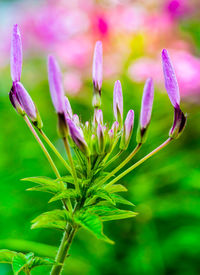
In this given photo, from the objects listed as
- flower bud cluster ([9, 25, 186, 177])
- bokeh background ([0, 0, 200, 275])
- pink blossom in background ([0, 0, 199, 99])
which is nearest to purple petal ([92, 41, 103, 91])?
flower bud cluster ([9, 25, 186, 177])

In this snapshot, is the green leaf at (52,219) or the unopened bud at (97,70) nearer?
the green leaf at (52,219)

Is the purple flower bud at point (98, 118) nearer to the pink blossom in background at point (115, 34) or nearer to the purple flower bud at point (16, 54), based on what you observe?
the purple flower bud at point (16, 54)

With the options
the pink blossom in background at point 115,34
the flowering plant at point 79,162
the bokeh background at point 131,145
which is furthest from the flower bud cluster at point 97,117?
the pink blossom in background at point 115,34

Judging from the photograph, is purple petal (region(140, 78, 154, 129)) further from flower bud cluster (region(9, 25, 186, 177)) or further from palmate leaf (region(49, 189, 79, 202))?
palmate leaf (region(49, 189, 79, 202))

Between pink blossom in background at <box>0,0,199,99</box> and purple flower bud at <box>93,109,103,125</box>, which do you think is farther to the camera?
pink blossom in background at <box>0,0,199,99</box>

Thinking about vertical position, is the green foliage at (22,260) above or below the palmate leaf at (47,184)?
below

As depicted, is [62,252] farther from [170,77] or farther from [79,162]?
[170,77]

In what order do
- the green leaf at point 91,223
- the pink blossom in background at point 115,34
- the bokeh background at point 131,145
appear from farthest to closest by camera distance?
the pink blossom in background at point 115,34 < the bokeh background at point 131,145 < the green leaf at point 91,223
